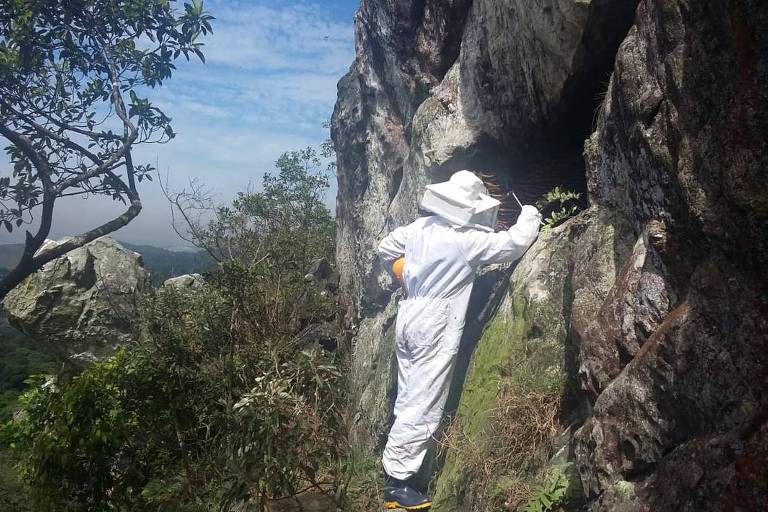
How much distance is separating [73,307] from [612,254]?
32.0 feet

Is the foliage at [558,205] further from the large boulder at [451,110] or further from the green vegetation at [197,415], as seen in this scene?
the green vegetation at [197,415]

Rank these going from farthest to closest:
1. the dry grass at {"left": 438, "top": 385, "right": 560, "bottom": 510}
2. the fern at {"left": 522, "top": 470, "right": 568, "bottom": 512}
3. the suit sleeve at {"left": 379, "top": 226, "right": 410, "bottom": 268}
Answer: the suit sleeve at {"left": 379, "top": 226, "right": 410, "bottom": 268} < the dry grass at {"left": 438, "top": 385, "right": 560, "bottom": 510} < the fern at {"left": 522, "top": 470, "right": 568, "bottom": 512}

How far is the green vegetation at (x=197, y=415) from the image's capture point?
140 inches

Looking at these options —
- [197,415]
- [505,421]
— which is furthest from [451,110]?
[197,415]

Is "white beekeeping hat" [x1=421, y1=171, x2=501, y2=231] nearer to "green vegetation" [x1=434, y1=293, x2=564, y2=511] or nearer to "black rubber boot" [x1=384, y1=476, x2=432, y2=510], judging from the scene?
"green vegetation" [x1=434, y1=293, x2=564, y2=511]

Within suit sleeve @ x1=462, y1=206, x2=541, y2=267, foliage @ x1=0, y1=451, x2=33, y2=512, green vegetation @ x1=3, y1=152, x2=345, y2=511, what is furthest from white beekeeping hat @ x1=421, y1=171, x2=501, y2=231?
foliage @ x1=0, y1=451, x2=33, y2=512

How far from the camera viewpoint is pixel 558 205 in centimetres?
477

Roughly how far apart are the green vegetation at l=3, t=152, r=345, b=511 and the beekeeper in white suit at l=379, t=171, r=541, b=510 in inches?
23.6

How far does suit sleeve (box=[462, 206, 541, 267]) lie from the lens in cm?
414

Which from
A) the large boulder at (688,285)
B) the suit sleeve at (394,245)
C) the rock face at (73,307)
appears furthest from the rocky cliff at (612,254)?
the rock face at (73,307)

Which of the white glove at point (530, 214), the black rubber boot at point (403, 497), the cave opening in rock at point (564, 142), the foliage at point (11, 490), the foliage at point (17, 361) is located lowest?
the foliage at point (17, 361)

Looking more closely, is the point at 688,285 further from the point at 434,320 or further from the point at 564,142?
the point at 564,142

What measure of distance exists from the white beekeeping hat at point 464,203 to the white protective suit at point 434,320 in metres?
0.10

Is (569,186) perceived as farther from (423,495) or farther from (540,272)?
(423,495)
